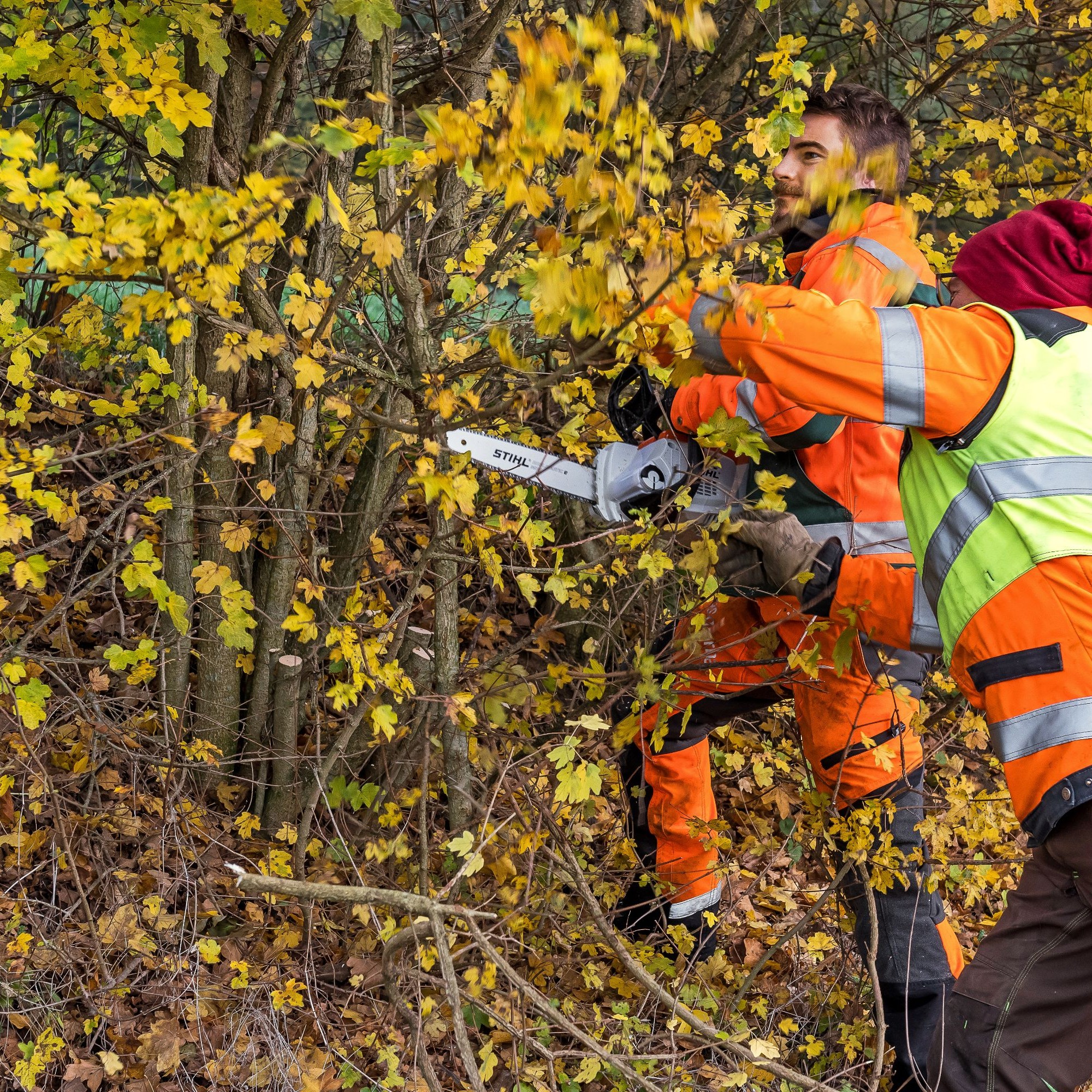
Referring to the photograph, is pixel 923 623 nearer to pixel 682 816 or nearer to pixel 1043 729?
pixel 1043 729

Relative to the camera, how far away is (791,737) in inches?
157

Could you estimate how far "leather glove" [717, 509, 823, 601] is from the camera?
245 centimetres

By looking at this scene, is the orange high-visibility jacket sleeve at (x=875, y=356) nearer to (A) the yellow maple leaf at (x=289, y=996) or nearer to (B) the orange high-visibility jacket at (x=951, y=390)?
(B) the orange high-visibility jacket at (x=951, y=390)

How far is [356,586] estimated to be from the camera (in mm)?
2617

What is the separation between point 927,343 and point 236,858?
258cm

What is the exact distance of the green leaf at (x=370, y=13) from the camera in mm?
1968

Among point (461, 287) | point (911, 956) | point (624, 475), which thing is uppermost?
point (461, 287)

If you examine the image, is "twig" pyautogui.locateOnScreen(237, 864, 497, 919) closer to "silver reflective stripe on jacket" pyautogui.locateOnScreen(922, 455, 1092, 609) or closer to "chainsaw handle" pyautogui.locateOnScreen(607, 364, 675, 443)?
"silver reflective stripe on jacket" pyautogui.locateOnScreen(922, 455, 1092, 609)

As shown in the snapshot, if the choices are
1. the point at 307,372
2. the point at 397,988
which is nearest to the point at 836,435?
the point at 307,372

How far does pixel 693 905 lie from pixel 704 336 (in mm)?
1903

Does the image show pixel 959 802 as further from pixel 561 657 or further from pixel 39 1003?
pixel 39 1003

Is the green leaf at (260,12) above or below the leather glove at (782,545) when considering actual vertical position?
above

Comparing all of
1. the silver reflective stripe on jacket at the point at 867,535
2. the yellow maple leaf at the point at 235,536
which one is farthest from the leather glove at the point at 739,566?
the yellow maple leaf at the point at 235,536

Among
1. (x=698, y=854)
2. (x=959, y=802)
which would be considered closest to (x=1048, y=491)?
(x=959, y=802)
